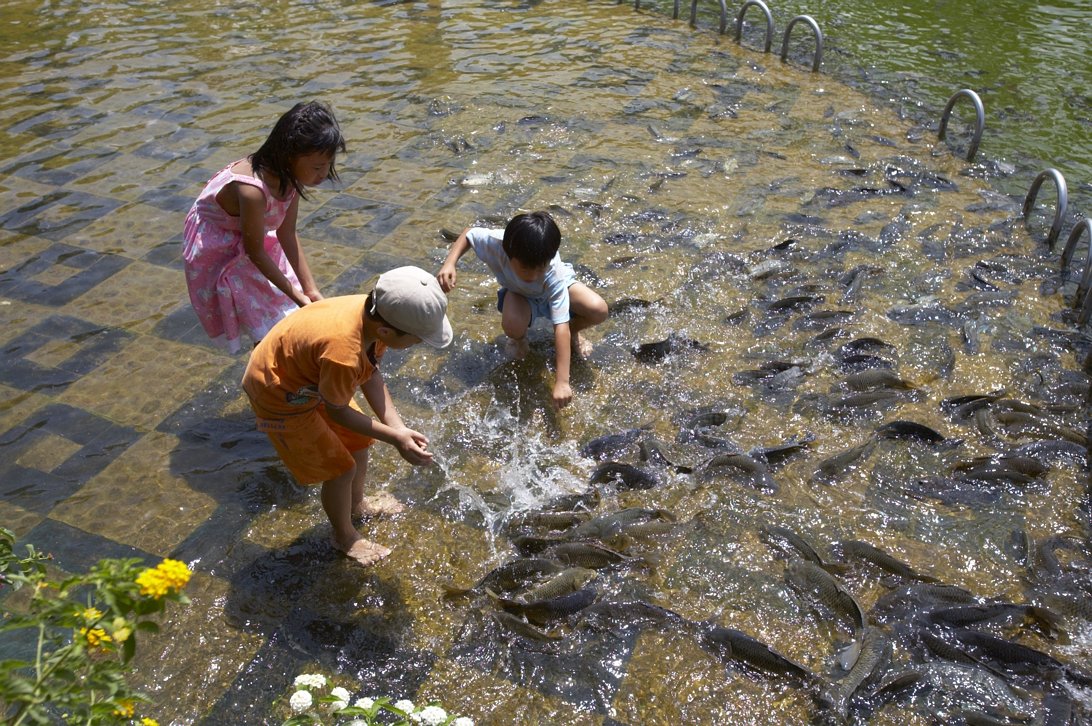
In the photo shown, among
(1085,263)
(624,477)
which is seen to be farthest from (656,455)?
(1085,263)

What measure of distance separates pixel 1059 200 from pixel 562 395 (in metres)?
4.60

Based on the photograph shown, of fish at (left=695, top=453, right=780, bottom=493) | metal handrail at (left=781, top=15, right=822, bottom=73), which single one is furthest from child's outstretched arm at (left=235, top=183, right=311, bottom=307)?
metal handrail at (left=781, top=15, right=822, bottom=73)

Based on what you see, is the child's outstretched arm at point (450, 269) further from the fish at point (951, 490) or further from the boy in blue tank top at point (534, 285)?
the fish at point (951, 490)

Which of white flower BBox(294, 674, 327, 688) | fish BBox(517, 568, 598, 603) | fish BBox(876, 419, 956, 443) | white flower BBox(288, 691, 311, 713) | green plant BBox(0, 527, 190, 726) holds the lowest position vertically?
fish BBox(517, 568, 598, 603)

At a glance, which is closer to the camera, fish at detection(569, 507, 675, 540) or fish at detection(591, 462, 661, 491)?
fish at detection(569, 507, 675, 540)

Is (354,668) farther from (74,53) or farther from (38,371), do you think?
(74,53)

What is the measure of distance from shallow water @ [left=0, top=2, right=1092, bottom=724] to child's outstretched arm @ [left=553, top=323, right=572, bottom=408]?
337mm

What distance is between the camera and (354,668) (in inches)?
142

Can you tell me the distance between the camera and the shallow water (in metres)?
3.74

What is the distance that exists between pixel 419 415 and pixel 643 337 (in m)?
1.70

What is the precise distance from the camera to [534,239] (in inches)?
187

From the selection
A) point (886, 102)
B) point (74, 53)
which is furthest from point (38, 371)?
point (886, 102)

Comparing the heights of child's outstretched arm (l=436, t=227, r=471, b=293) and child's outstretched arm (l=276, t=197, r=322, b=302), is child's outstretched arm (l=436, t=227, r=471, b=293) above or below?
below

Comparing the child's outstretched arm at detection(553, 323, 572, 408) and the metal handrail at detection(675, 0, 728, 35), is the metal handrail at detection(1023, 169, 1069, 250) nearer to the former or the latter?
the child's outstretched arm at detection(553, 323, 572, 408)
